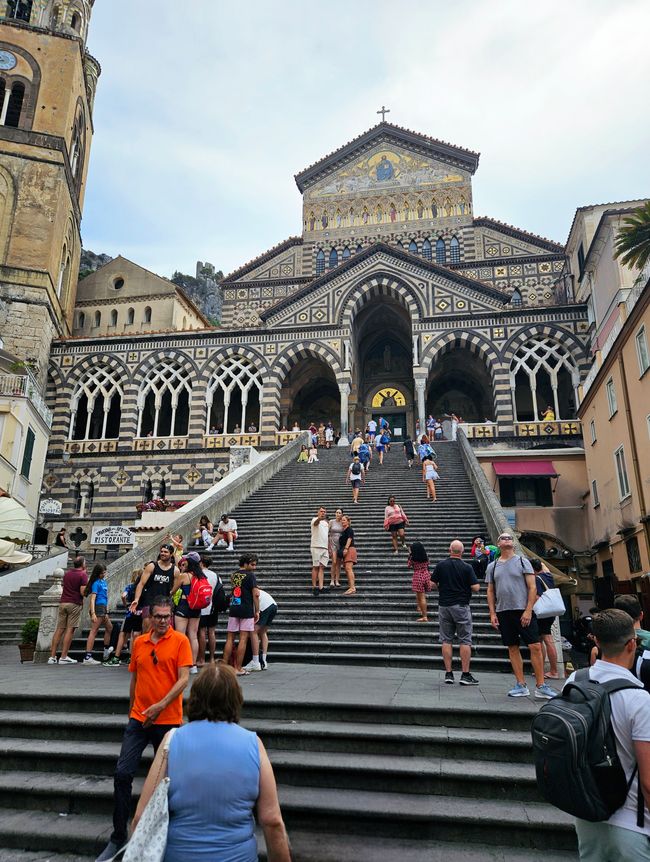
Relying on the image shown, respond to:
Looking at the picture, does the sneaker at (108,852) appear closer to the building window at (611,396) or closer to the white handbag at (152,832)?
the white handbag at (152,832)

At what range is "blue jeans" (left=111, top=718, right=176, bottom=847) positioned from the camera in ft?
14.1

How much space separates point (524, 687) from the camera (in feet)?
22.3

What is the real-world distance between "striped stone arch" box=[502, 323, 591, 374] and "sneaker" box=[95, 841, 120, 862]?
2701 centimetres

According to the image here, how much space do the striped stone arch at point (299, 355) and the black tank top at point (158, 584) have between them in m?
22.4

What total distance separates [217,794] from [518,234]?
3845cm

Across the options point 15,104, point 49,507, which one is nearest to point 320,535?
point 49,507

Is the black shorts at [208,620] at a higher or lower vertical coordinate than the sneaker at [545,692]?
higher

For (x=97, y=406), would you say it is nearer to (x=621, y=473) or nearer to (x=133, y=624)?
(x=621, y=473)

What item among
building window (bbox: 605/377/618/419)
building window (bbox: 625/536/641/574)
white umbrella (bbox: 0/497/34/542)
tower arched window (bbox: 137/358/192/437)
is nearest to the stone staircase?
building window (bbox: 625/536/641/574)

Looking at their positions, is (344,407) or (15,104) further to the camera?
(15,104)

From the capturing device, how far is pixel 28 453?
25781mm

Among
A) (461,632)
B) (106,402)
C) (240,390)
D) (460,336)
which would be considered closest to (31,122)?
(106,402)

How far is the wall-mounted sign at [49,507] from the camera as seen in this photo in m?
27.5

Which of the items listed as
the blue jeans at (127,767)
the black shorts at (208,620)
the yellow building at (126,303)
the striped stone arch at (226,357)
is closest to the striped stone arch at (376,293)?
the striped stone arch at (226,357)
